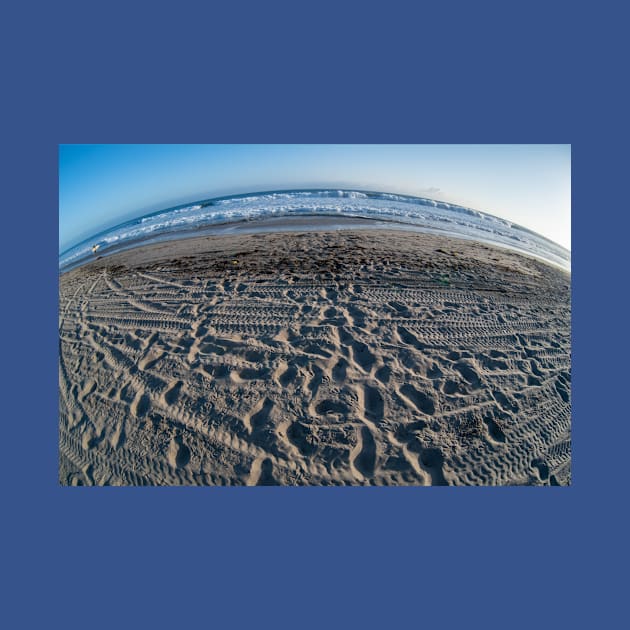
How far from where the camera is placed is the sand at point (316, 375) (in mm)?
3473

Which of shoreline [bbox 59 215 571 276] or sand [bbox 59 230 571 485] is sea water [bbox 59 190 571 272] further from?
sand [bbox 59 230 571 485]

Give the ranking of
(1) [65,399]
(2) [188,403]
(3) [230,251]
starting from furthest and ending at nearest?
1. (3) [230,251]
2. (1) [65,399]
3. (2) [188,403]

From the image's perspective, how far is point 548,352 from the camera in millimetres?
4648

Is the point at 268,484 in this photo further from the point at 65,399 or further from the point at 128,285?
the point at 128,285

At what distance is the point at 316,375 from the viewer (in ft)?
13.5

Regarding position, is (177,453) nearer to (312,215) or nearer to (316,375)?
(316,375)

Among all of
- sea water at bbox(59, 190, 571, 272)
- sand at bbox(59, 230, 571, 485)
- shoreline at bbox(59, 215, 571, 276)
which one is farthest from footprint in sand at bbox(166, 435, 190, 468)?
shoreline at bbox(59, 215, 571, 276)

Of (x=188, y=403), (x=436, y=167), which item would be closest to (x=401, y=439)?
(x=188, y=403)

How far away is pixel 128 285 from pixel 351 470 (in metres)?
4.76

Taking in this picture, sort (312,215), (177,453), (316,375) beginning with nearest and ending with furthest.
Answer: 1. (177,453)
2. (316,375)
3. (312,215)

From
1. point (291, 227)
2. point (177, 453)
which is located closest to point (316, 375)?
point (177, 453)

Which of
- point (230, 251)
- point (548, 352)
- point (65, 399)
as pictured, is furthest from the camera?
point (230, 251)

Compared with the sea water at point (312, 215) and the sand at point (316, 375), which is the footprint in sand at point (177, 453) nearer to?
the sand at point (316, 375)

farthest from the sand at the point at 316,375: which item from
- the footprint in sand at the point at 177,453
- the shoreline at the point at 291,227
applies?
the shoreline at the point at 291,227
